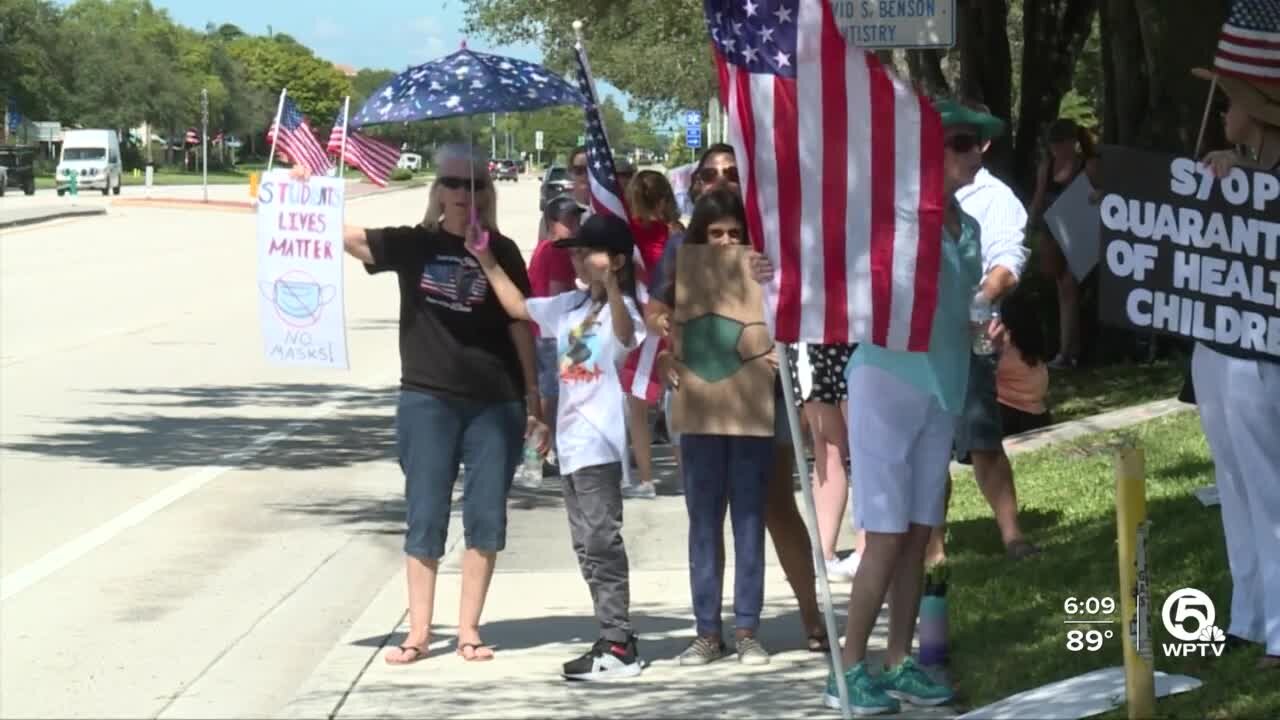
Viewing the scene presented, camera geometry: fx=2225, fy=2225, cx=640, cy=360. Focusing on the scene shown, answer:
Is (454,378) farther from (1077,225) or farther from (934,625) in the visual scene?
(1077,225)

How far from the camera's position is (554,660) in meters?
8.44

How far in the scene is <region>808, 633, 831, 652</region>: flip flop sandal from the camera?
8.39 meters

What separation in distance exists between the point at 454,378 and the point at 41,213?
159ft

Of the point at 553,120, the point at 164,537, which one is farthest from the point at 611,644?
the point at 553,120

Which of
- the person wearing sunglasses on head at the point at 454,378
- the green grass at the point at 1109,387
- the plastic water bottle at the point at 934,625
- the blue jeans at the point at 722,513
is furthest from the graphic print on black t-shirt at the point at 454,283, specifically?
the green grass at the point at 1109,387

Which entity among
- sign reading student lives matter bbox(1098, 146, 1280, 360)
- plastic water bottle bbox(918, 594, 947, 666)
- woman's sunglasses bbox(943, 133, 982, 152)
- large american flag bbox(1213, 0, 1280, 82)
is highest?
large american flag bbox(1213, 0, 1280, 82)

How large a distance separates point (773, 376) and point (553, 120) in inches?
4621

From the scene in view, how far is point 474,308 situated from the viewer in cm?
822

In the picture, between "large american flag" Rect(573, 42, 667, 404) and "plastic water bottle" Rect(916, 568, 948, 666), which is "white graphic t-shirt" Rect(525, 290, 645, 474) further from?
"plastic water bottle" Rect(916, 568, 948, 666)

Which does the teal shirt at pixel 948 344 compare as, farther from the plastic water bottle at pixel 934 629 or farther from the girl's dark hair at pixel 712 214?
the girl's dark hair at pixel 712 214

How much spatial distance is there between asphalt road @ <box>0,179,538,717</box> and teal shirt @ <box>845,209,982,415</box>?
2509mm

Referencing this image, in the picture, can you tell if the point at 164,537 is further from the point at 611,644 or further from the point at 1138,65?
the point at 1138,65

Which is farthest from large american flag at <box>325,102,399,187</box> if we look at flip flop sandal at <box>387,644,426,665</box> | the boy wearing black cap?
flip flop sandal at <box>387,644,426,665</box>

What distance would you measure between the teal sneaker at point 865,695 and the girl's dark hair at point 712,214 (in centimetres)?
177
